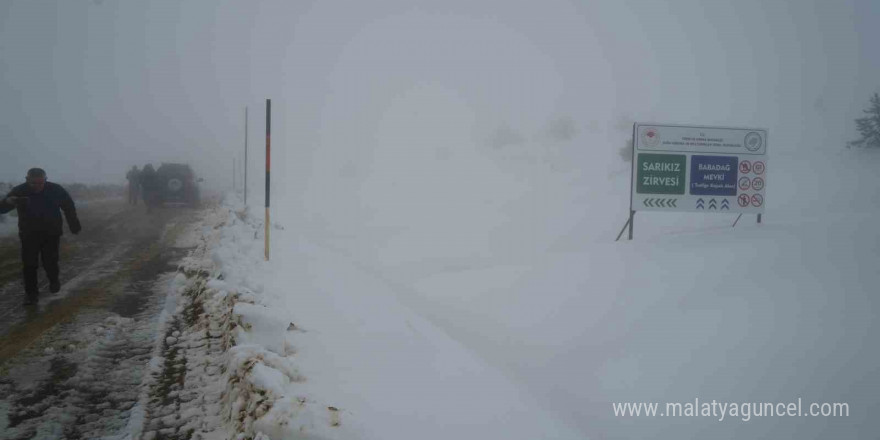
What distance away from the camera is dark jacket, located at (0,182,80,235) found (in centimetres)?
680

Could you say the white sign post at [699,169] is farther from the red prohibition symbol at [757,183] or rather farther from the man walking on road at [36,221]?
the man walking on road at [36,221]

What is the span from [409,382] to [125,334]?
3518mm

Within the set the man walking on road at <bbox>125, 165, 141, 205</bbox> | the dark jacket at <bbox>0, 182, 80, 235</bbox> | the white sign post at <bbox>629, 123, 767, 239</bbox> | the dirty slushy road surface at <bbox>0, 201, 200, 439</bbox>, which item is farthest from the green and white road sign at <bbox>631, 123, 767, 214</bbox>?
the man walking on road at <bbox>125, 165, 141, 205</bbox>

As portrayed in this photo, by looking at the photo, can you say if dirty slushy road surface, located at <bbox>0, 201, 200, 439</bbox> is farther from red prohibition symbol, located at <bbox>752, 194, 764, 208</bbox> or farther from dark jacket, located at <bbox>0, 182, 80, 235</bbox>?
red prohibition symbol, located at <bbox>752, 194, 764, 208</bbox>

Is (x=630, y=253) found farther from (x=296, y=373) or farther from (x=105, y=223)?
(x=105, y=223)

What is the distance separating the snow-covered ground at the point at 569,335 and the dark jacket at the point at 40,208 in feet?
7.84

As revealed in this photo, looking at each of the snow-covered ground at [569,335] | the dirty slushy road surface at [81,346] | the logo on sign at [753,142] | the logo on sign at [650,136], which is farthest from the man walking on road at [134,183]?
the logo on sign at [753,142]

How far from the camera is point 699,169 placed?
10.1 meters

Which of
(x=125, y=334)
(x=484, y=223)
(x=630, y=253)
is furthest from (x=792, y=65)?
(x=125, y=334)

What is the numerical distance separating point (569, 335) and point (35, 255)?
7.83 metres

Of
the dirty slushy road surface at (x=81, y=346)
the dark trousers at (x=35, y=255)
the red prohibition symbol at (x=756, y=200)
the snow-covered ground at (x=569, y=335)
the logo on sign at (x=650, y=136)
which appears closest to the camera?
the dirty slushy road surface at (x=81, y=346)

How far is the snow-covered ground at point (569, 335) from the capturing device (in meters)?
3.70

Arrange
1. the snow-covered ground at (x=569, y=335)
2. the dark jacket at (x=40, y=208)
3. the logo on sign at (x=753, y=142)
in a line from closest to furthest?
the snow-covered ground at (x=569, y=335)
the dark jacket at (x=40, y=208)
the logo on sign at (x=753, y=142)

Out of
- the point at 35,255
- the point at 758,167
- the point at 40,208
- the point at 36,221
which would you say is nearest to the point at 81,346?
the point at 35,255
